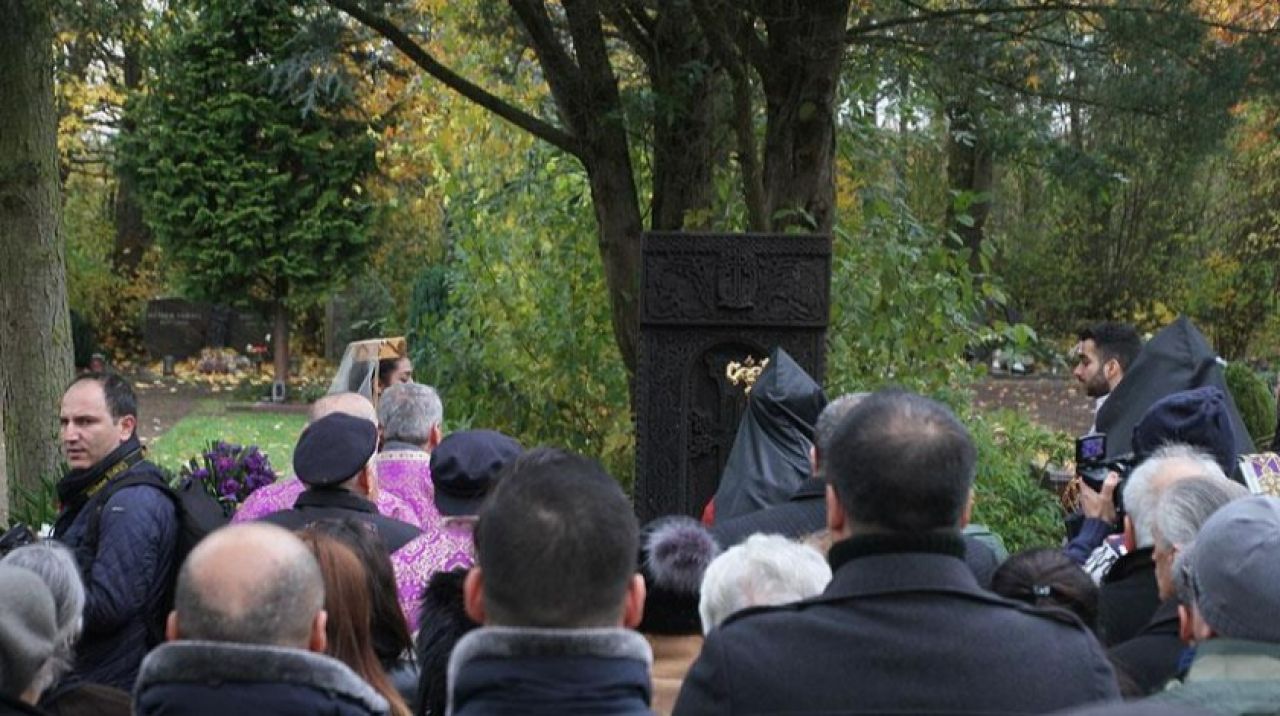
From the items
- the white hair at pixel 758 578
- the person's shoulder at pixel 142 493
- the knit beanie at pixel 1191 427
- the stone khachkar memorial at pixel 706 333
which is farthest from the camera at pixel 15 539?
the stone khachkar memorial at pixel 706 333

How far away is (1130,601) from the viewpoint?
438cm

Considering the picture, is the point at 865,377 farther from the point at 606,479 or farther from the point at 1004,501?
the point at 606,479

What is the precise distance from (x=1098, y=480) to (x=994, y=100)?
6.13m

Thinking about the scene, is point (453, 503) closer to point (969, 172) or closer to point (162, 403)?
point (969, 172)

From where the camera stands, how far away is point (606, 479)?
2.99 meters

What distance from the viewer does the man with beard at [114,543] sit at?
5.14 meters

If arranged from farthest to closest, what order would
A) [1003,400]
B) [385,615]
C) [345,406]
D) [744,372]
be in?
[1003,400] < [744,372] < [345,406] < [385,615]

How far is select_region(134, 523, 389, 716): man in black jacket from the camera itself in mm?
2975

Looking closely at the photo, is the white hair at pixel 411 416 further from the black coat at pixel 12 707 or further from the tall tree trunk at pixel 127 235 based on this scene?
the tall tree trunk at pixel 127 235

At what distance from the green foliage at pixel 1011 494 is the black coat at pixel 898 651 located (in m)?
7.66

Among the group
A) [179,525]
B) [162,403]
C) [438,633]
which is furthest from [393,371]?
[162,403]

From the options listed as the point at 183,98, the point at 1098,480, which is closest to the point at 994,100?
the point at 1098,480

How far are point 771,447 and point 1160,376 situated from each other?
236 centimetres

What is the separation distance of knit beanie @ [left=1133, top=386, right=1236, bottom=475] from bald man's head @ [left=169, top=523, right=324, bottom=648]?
366cm
